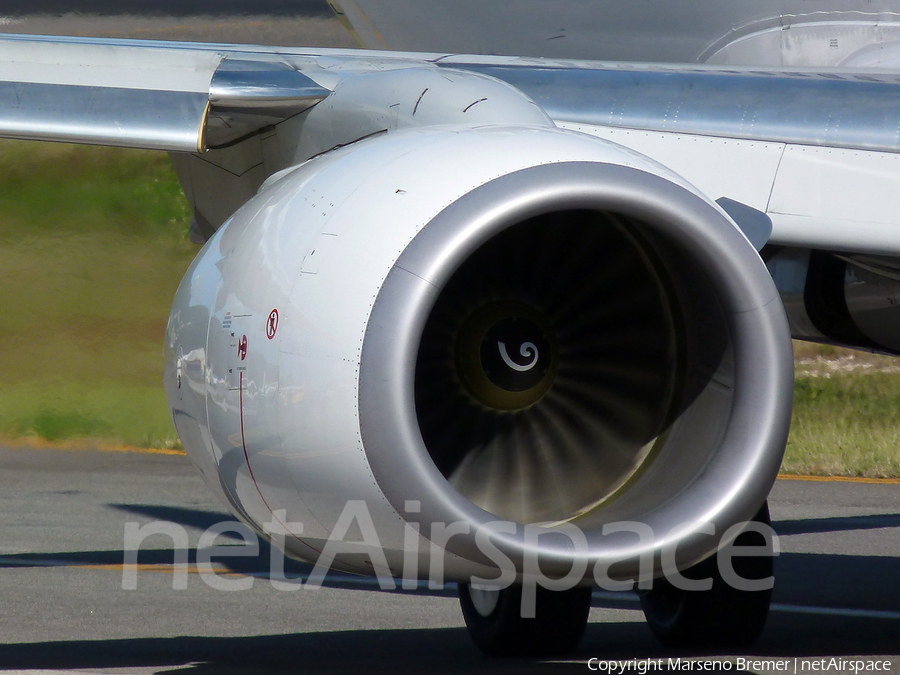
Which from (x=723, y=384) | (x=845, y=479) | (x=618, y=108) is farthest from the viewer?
(x=845, y=479)

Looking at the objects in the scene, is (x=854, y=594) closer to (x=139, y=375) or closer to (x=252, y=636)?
(x=252, y=636)

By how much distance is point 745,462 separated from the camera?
3357 millimetres

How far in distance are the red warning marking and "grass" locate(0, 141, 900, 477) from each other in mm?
10742

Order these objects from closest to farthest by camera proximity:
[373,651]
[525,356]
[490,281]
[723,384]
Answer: [723,384], [525,356], [490,281], [373,651]

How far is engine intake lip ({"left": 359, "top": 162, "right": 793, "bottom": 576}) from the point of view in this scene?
10.1 ft

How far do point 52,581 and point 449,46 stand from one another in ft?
11.6

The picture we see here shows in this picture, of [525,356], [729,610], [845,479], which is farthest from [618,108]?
[845,479]

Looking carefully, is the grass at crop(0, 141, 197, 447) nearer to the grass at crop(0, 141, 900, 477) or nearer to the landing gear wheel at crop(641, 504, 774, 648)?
the grass at crop(0, 141, 900, 477)

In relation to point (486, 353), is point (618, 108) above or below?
above

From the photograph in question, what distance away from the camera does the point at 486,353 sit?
367cm

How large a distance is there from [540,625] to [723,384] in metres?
2.35

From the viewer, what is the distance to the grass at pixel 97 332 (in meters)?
13.6

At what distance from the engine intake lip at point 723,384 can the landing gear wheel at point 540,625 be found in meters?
2.13

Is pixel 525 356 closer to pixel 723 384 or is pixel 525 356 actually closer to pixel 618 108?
pixel 723 384
